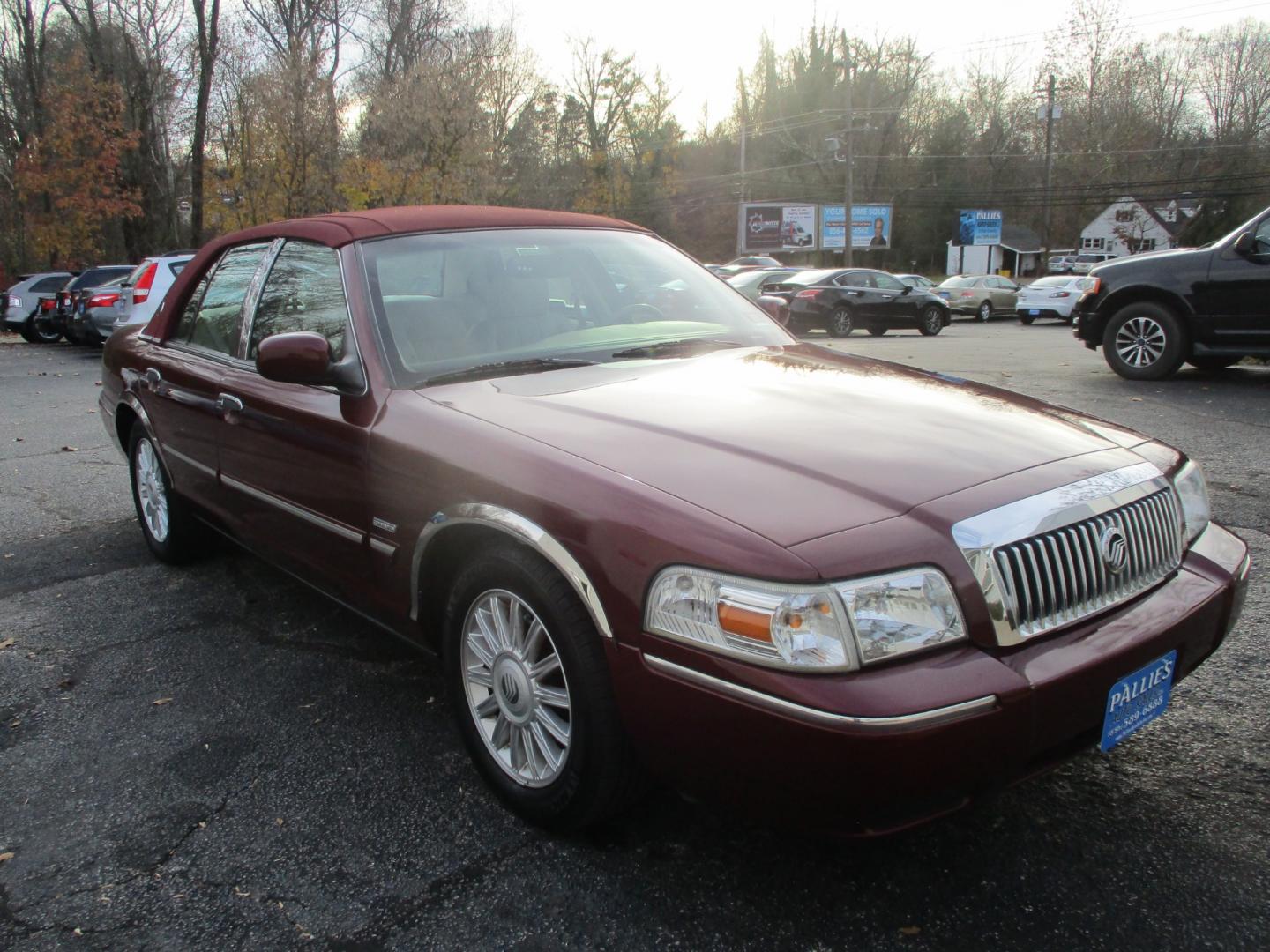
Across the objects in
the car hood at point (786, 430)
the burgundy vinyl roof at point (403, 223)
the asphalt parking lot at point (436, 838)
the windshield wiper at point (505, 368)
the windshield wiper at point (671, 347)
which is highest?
the burgundy vinyl roof at point (403, 223)

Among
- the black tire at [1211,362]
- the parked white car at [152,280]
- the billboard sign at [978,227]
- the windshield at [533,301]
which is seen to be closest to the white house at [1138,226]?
the billboard sign at [978,227]

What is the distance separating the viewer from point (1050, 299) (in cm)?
2783

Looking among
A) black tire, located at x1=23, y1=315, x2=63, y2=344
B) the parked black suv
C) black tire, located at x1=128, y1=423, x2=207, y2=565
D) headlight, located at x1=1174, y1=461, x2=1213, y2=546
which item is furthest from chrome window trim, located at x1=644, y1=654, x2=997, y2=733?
black tire, located at x1=23, y1=315, x2=63, y2=344

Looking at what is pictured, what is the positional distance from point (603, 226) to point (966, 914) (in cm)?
278

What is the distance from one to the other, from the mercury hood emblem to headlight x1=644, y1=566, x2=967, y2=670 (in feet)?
1.54

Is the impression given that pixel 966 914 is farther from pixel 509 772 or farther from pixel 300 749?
pixel 300 749

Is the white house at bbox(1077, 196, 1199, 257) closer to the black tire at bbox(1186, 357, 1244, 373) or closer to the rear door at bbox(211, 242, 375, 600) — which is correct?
the black tire at bbox(1186, 357, 1244, 373)

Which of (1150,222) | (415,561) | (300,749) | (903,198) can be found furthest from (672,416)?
(1150,222)

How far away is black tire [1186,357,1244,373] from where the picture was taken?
9383 millimetres

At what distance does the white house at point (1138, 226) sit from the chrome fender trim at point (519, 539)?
56942 millimetres

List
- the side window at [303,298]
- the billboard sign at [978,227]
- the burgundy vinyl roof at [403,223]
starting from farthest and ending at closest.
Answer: the billboard sign at [978,227]
the burgundy vinyl roof at [403,223]
the side window at [303,298]

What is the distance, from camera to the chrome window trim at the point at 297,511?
3043 mm

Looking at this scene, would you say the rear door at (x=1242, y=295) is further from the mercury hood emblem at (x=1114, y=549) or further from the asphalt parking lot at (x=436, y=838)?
the mercury hood emblem at (x=1114, y=549)

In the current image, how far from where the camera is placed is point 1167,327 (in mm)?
9695
